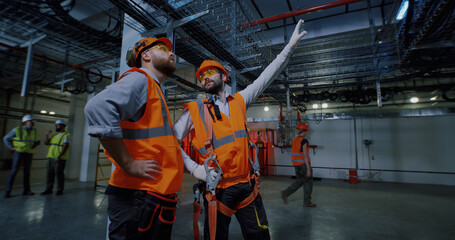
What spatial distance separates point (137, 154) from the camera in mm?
1004

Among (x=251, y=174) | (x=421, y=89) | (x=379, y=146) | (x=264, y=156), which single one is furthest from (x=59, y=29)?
(x=379, y=146)

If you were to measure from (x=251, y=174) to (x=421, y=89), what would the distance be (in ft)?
27.1

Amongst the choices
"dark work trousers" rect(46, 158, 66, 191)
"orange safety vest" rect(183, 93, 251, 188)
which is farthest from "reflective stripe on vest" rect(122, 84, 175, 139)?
"dark work trousers" rect(46, 158, 66, 191)

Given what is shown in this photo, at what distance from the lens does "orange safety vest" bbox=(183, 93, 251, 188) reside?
5.04 feet

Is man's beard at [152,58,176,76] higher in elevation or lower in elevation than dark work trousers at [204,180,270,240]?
higher

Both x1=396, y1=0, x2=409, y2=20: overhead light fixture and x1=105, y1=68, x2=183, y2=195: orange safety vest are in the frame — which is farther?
x1=396, y1=0, x2=409, y2=20: overhead light fixture

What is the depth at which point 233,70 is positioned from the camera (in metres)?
3.29

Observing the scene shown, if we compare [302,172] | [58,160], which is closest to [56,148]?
[58,160]

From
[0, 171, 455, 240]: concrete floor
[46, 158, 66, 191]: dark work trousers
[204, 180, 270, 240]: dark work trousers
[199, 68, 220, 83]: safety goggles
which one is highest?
[199, 68, 220, 83]: safety goggles

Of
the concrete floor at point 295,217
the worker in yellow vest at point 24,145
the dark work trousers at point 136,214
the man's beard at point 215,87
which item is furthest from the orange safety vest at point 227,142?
the worker in yellow vest at point 24,145

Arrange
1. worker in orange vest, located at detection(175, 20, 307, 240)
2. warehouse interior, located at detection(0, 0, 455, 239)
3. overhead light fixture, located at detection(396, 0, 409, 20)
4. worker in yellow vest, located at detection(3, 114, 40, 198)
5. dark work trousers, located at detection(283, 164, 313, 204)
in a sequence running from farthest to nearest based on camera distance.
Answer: worker in yellow vest, located at detection(3, 114, 40, 198), dark work trousers, located at detection(283, 164, 313, 204), overhead light fixture, located at detection(396, 0, 409, 20), warehouse interior, located at detection(0, 0, 455, 239), worker in orange vest, located at detection(175, 20, 307, 240)

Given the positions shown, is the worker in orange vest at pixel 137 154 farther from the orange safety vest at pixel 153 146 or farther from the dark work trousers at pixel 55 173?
the dark work trousers at pixel 55 173

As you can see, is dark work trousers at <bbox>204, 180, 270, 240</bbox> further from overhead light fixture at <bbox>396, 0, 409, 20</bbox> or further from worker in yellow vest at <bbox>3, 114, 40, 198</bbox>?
worker in yellow vest at <bbox>3, 114, 40, 198</bbox>

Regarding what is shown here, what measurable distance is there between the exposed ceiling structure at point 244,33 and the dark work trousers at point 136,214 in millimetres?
1643
